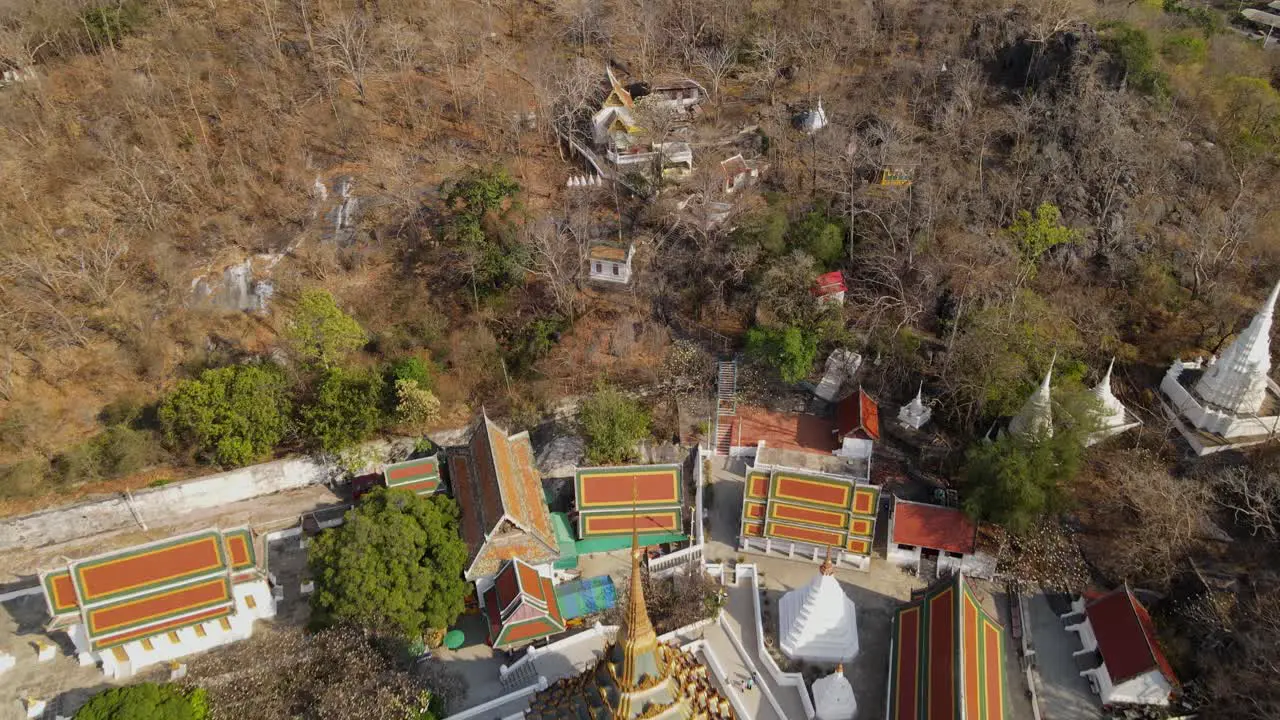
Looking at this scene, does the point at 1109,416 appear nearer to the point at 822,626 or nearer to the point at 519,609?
the point at 822,626

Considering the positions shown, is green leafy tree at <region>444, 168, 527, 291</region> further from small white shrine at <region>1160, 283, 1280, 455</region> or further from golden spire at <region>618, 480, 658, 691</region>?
small white shrine at <region>1160, 283, 1280, 455</region>

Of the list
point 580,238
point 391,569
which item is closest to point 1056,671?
point 391,569

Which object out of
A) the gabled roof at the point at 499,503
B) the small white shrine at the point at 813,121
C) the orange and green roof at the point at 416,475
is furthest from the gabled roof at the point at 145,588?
the small white shrine at the point at 813,121

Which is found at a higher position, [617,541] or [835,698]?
[617,541]

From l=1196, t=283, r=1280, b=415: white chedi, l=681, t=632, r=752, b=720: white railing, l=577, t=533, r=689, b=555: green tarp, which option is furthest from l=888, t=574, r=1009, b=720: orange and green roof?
l=1196, t=283, r=1280, b=415: white chedi

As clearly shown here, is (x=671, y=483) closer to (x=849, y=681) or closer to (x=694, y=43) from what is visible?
(x=849, y=681)

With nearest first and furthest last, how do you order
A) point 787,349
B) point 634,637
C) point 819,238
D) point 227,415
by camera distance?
point 634,637
point 227,415
point 787,349
point 819,238

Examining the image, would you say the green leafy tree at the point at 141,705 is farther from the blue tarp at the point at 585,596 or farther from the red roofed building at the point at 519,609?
the blue tarp at the point at 585,596
